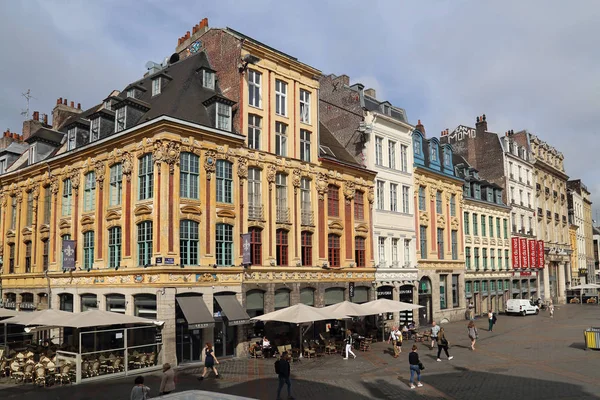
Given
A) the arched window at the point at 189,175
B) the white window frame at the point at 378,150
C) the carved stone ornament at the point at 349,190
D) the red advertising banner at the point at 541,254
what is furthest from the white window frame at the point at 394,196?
the red advertising banner at the point at 541,254

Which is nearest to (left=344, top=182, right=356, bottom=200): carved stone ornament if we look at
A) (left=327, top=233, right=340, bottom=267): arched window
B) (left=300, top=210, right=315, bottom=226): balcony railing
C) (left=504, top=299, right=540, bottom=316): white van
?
(left=327, top=233, right=340, bottom=267): arched window

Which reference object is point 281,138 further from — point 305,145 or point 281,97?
point 281,97

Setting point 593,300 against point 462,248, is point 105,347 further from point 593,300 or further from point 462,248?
point 593,300

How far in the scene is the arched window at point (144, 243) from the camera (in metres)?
25.9

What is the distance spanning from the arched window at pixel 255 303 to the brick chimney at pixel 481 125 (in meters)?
44.4

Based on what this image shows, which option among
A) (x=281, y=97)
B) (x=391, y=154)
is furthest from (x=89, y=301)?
(x=391, y=154)

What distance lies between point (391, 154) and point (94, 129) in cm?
2171

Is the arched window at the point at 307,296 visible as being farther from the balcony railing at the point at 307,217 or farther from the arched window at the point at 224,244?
the arched window at the point at 224,244

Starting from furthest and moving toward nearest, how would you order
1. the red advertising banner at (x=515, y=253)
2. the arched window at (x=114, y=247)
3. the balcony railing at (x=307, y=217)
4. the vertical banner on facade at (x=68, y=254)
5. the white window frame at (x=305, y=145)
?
the red advertising banner at (x=515, y=253), the white window frame at (x=305, y=145), the balcony railing at (x=307, y=217), the vertical banner on facade at (x=68, y=254), the arched window at (x=114, y=247)

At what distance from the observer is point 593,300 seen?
2896 inches

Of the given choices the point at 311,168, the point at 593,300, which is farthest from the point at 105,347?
the point at 593,300

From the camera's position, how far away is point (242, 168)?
2869 cm

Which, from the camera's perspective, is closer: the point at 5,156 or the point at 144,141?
the point at 144,141

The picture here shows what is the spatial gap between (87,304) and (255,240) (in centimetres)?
1003
